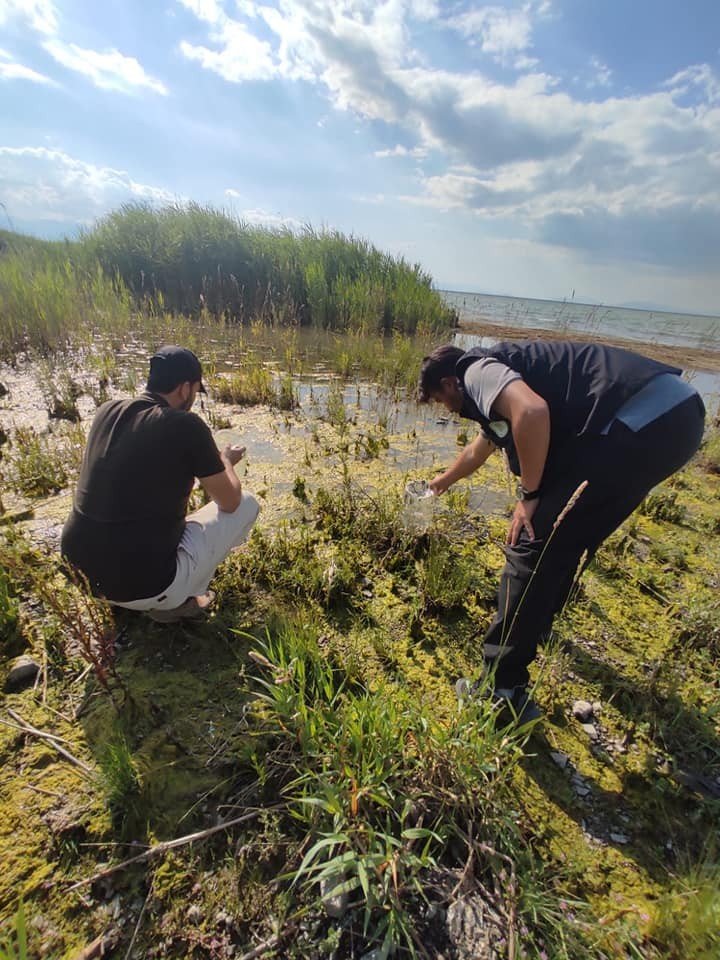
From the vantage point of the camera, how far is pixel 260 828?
1602 mm

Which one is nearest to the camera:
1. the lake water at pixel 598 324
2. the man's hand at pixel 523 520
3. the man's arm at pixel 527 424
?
the man's arm at pixel 527 424

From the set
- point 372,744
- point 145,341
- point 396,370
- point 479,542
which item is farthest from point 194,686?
point 145,341

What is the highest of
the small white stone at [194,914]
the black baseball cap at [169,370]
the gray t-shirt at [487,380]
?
the gray t-shirt at [487,380]

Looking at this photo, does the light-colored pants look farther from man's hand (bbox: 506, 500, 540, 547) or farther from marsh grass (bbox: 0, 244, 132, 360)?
marsh grass (bbox: 0, 244, 132, 360)

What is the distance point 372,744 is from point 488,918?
59 centimetres

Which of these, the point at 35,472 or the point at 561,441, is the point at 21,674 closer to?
the point at 35,472

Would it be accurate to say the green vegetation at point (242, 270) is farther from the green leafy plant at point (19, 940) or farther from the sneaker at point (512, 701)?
the green leafy plant at point (19, 940)

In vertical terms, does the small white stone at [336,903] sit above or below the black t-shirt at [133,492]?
below

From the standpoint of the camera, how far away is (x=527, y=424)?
65.9 inches

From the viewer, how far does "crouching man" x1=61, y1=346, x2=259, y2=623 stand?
2.05 meters

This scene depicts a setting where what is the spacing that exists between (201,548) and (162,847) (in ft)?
4.28

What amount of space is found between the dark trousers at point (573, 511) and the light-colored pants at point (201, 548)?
157cm

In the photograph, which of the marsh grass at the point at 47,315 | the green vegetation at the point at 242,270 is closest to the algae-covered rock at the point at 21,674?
the marsh grass at the point at 47,315

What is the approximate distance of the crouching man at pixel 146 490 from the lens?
205cm
